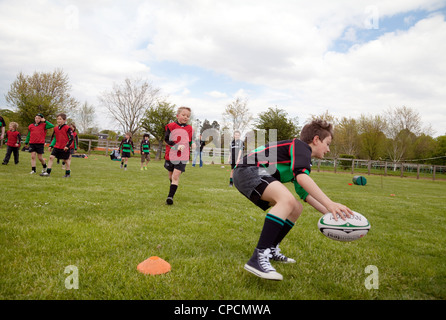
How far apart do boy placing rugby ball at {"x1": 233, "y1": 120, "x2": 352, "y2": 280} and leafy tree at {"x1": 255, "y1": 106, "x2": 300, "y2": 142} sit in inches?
1640

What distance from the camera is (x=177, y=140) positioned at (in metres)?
6.73

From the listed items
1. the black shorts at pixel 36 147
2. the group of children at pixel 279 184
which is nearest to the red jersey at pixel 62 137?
the black shorts at pixel 36 147

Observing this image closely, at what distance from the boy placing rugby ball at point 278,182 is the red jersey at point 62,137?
898 centimetres

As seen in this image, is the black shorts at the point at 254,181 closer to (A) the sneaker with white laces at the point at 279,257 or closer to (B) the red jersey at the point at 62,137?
(A) the sneaker with white laces at the point at 279,257

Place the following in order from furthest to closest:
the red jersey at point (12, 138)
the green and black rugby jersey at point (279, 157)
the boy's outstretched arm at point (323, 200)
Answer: the red jersey at point (12, 138) < the green and black rugby jersey at point (279, 157) < the boy's outstretched arm at point (323, 200)

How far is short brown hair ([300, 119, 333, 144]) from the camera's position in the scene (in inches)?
118

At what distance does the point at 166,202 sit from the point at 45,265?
11.8 feet

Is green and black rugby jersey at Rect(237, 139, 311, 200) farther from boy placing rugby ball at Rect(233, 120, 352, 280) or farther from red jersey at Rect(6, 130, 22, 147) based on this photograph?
red jersey at Rect(6, 130, 22, 147)

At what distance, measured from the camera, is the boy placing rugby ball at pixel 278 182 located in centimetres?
256

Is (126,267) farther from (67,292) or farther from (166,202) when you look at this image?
(166,202)

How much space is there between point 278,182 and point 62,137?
31.5 feet

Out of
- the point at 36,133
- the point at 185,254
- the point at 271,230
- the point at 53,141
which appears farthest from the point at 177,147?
the point at 36,133

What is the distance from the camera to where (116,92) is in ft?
141

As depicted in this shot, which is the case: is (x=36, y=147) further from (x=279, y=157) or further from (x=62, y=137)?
(x=279, y=157)
